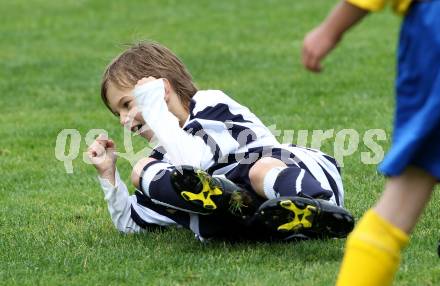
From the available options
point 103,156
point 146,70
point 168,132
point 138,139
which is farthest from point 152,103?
point 138,139

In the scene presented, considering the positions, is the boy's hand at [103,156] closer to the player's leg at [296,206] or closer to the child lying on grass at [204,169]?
the child lying on grass at [204,169]

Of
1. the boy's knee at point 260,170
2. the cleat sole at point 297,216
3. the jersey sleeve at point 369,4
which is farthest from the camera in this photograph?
the boy's knee at point 260,170

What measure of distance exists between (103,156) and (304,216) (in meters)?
1.12

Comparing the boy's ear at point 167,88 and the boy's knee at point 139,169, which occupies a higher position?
the boy's ear at point 167,88

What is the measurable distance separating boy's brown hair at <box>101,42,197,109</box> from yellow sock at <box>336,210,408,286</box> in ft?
5.49

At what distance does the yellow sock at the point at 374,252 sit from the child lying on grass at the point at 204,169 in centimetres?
80

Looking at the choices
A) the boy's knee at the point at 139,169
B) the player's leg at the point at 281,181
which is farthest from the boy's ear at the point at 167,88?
the player's leg at the point at 281,181

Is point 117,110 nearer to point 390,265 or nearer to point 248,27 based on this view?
point 390,265

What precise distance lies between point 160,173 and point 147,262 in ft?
1.22

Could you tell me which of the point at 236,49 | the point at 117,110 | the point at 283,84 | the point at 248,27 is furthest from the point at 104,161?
the point at 248,27

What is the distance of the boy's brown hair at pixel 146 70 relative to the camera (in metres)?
4.32

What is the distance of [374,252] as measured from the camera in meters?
2.78

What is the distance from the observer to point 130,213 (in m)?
4.38

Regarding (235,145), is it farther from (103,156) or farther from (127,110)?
(103,156)
